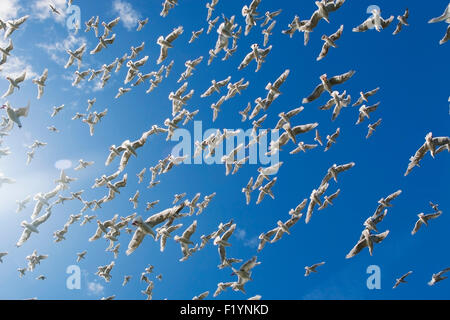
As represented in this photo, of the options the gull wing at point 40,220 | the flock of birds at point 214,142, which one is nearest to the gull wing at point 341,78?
the flock of birds at point 214,142

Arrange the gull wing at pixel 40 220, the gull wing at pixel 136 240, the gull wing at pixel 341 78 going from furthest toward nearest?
the gull wing at pixel 40 220 < the gull wing at pixel 341 78 < the gull wing at pixel 136 240

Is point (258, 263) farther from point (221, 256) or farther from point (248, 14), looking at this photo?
point (248, 14)

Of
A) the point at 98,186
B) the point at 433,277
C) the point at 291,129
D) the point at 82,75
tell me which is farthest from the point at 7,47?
the point at 433,277

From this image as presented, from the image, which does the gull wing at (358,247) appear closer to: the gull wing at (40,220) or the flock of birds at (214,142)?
the flock of birds at (214,142)

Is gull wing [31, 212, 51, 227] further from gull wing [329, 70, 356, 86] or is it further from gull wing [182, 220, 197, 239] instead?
gull wing [329, 70, 356, 86]

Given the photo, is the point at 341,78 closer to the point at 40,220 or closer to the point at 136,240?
the point at 136,240

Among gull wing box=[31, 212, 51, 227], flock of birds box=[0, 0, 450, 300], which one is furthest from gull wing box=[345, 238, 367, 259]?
gull wing box=[31, 212, 51, 227]

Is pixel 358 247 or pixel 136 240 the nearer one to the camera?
pixel 136 240

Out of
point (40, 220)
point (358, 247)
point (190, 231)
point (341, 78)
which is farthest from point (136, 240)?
point (341, 78)

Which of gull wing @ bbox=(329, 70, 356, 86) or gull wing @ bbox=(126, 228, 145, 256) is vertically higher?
gull wing @ bbox=(329, 70, 356, 86)

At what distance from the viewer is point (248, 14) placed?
3241 centimetres

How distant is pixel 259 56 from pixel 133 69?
12.8m

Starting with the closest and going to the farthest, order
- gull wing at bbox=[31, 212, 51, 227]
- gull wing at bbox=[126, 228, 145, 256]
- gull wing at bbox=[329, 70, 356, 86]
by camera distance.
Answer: gull wing at bbox=[126, 228, 145, 256] → gull wing at bbox=[329, 70, 356, 86] → gull wing at bbox=[31, 212, 51, 227]

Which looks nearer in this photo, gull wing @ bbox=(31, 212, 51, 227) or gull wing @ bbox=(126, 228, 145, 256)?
gull wing @ bbox=(126, 228, 145, 256)
